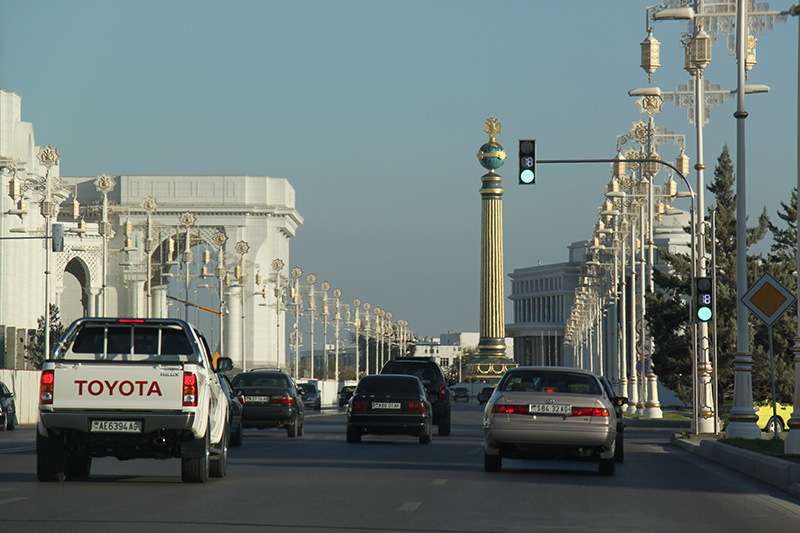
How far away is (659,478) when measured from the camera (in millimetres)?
18938

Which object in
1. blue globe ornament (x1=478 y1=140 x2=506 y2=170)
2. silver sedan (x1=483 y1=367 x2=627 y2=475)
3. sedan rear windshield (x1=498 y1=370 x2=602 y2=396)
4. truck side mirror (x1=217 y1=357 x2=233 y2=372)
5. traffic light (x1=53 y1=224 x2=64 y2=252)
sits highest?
blue globe ornament (x1=478 y1=140 x2=506 y2=170)

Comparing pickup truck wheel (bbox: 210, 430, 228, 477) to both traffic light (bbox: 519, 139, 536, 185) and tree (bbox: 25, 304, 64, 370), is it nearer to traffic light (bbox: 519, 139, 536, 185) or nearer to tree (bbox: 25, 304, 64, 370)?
traffic light (bbox: 519, 139, 536, 185)

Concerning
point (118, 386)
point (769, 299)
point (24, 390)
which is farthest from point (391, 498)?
point (24, 390)

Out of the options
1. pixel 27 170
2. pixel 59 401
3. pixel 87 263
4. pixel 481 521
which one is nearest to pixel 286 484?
pixel 59 401

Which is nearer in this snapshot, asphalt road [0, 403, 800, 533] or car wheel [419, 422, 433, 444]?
asphalt road [0, 403, 800, 533]

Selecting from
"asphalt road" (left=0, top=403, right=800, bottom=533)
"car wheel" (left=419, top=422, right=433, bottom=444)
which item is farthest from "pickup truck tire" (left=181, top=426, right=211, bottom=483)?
"car wheel" (left=419, top=422, right=433, bottom=444)

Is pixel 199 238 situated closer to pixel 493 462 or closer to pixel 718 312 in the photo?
pixel 718 312

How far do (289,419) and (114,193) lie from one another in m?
84.4

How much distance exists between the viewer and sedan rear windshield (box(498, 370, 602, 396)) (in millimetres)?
18953

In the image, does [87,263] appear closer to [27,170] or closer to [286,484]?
[27,170]

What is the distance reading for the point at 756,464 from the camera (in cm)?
1972

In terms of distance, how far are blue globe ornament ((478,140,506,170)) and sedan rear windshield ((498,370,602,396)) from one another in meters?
127

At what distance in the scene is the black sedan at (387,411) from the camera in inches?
1132

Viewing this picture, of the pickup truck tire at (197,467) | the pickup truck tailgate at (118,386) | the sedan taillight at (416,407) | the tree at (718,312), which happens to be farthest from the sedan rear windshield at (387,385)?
the tree at (718,312)
